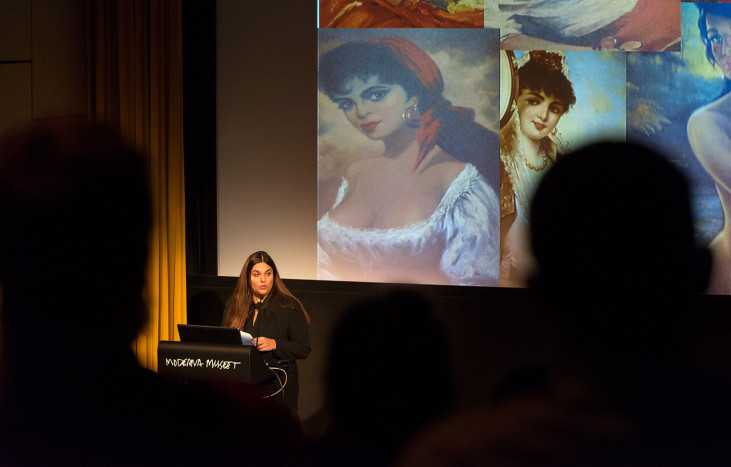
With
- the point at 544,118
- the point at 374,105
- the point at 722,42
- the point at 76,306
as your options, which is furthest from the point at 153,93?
the point at 76,306

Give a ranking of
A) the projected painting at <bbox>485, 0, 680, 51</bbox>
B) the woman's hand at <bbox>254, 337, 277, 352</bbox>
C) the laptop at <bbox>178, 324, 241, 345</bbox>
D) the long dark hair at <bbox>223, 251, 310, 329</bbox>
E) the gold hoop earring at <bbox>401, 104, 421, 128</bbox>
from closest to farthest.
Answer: the laptop at <bbox>178, 324, 241, 345</bbox> → the woman's hand at <bbox>254, 337, 277, 352</bbox> → the long dark hair at <bbox>223, 251, 310, 329</bbox> → the projected painting at <bbox>485, 0, 680, 51</bbox> → the gold hoop earring at <bbox>401, 104, 421, 128</bbox>

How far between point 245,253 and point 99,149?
14.6 ft

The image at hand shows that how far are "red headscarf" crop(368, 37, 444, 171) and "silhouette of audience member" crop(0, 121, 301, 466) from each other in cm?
407

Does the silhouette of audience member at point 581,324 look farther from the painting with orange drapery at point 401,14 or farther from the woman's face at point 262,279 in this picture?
the painting with orange drapery at point 401,14

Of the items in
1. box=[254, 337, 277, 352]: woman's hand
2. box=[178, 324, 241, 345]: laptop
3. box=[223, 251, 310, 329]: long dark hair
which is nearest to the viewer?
box=[178, 324, 241, 345]: laptop

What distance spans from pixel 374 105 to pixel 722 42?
7.27 ft

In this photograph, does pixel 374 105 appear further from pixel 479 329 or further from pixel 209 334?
pixel 209 334

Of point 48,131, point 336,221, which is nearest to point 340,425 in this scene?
point 336,221

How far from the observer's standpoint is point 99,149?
55 centimetres

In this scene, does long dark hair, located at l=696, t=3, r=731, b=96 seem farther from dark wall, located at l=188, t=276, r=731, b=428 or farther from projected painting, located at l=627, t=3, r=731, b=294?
dark wall, located at l=188, t=276, r=731, b=428

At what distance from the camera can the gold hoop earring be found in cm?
457

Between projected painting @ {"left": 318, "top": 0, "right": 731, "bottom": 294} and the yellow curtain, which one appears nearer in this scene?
projected painting @ {"left": 318, "top": 0, "right": 731, "bottom": 294}

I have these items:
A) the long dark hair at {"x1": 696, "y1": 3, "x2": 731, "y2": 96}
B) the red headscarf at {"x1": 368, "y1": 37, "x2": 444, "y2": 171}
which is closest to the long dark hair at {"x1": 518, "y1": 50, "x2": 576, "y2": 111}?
the red headscarf at {"x1": 368, "y1": 37, "x2": 444, "y2": 171}

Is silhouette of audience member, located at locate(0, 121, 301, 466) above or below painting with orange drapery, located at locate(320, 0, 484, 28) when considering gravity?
below
